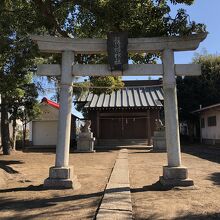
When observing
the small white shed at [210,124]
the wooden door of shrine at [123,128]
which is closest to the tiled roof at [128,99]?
the wooden door of shrine at [123,128]

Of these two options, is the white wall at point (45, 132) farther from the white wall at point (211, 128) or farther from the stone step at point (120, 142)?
the white wall at point (211, 128)

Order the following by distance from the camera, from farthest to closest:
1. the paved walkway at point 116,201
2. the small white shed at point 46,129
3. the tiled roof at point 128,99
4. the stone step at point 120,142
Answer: the small white shed at point 46,129
the stone step at point 120,142
the tiled roof at point 128,99
the paved walkway at point 116,201

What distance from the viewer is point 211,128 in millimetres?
32594

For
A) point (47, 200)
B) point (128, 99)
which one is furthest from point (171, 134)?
point (128, 99)

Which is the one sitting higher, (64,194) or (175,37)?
(175,37)

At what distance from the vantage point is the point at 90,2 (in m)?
11.8

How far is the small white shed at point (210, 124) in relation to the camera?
3027 centimetres

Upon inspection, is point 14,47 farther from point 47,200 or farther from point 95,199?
point 95,199

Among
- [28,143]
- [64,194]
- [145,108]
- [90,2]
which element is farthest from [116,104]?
[64,194]

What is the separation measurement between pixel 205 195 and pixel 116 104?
22.1 meters

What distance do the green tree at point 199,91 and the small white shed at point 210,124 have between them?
5.57ft

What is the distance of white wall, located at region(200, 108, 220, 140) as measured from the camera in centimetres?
3028

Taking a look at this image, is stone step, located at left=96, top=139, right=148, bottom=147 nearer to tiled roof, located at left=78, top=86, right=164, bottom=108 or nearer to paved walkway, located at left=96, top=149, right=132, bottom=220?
tiled roof, located at left=78, top=86, right=164, bottom=108

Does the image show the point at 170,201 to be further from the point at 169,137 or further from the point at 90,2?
the point at 90,2
